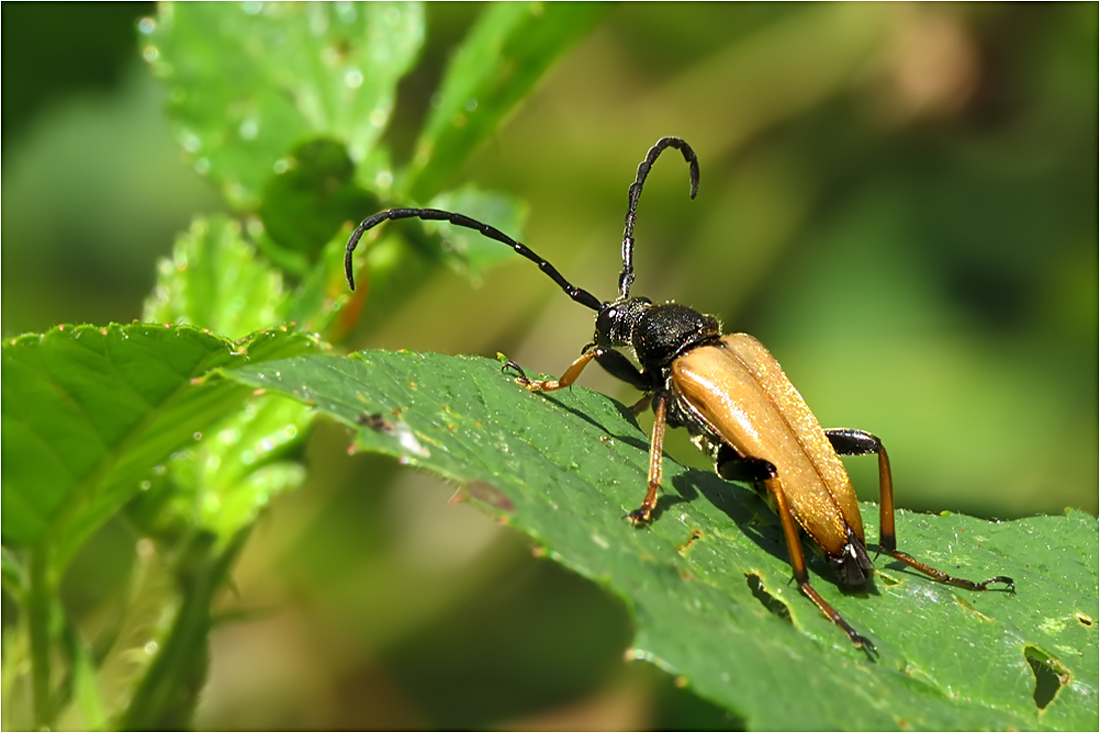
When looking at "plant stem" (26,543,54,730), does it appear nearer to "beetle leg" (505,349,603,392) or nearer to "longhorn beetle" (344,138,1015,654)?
"longhorn beetle" (344,138,1015,654)

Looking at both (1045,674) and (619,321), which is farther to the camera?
(619,321)

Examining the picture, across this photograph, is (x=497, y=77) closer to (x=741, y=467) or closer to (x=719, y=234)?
(x=741, y=467)

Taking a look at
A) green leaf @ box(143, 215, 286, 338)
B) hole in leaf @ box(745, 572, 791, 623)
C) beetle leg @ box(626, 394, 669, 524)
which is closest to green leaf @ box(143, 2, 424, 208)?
green leaf @ box(143, 215, 286, 338)

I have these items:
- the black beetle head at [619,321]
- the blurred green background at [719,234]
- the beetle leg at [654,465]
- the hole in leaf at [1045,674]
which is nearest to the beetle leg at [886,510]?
the hole in leaf at [1045,674]

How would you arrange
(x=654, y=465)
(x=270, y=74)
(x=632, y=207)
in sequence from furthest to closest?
(x=632, y=207) → (x=270, y=74) → (x=654, y=465)

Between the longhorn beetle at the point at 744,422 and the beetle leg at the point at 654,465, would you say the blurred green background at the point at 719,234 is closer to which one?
the longhorn beetle at the point at 744,422

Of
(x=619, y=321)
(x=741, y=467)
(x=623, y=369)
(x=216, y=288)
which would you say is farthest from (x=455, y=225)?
(x=741, y=467)
